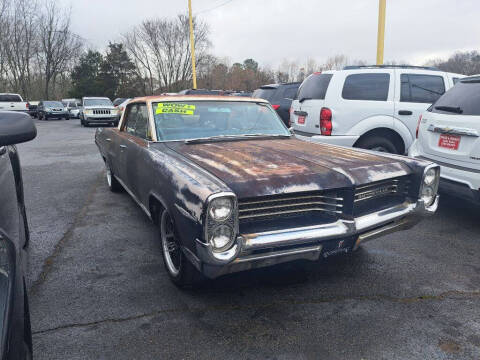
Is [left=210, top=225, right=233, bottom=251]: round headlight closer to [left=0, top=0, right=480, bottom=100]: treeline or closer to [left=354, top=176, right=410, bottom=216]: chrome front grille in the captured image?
[left=354, top=176, right=410, bottom=216]: chrome front grille

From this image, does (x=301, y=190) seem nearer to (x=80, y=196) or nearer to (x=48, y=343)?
(x=48, y=343)

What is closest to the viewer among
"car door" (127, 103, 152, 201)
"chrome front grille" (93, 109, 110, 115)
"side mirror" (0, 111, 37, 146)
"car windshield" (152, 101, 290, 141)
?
"side mirror" (0, 111, 37, 146)

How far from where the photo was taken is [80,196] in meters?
5.76

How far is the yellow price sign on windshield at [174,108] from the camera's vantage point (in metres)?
3.75

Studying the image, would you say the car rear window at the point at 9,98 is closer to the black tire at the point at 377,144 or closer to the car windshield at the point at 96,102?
the car windshield at the point at 96,102

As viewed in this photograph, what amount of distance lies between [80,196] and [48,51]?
1818 inches

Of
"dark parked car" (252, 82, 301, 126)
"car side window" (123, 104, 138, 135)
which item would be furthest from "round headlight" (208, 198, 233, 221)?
"dark parked car" (252, 82, 301, 126)

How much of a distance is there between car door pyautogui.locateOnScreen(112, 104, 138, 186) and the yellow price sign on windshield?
525 millimetres

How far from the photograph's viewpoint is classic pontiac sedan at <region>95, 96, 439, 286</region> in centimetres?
221

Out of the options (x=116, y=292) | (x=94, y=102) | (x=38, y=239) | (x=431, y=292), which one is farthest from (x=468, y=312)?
(x=94, y=102)

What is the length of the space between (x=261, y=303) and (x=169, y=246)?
2.92 feet

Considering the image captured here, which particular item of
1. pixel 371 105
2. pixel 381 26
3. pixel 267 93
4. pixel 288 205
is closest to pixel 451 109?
pixel 371 105

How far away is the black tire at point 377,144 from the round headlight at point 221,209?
435 centimetres

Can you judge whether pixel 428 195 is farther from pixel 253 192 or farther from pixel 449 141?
pixel 253 192
